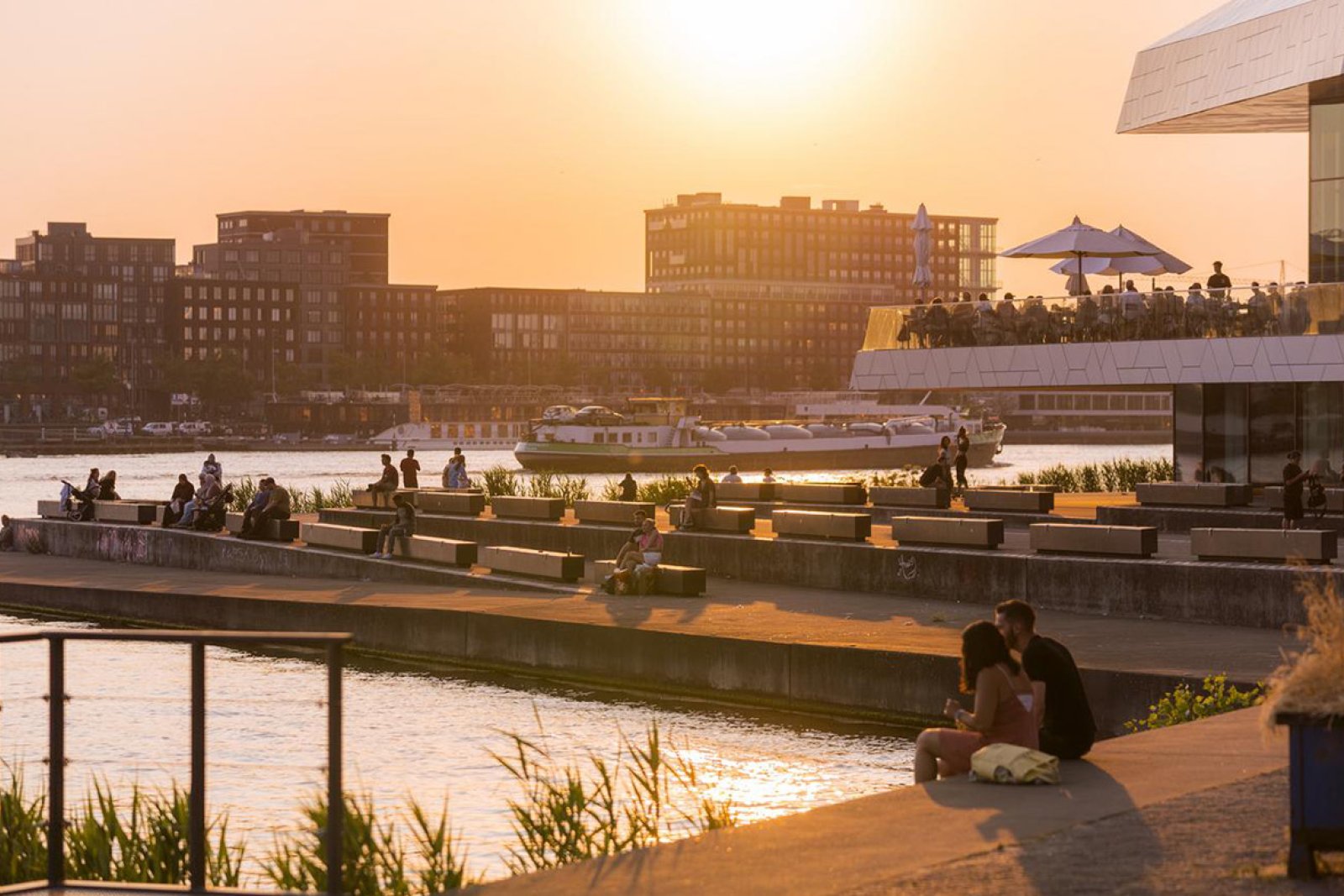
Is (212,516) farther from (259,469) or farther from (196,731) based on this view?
(259,469)

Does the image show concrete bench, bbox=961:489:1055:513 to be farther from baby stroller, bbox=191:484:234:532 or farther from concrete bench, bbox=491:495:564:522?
baby stroller, bbox=191:484:234:532

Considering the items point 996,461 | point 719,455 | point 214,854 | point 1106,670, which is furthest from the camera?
point 996,461

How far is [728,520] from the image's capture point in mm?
36000

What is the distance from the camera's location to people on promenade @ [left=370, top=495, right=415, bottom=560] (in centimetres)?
3644

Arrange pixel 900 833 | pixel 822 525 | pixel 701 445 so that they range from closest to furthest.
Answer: pixel 900 833, pixel 822 525, pixel 701 445

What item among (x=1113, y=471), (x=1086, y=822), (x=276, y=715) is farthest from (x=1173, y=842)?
(x=1113, y=471)

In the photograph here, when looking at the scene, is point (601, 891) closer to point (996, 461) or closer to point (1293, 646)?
point (1293, 646)

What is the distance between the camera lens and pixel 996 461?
6314 inches

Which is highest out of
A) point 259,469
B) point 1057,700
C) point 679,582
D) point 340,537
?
point 1057,700

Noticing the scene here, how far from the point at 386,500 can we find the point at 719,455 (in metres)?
90.0

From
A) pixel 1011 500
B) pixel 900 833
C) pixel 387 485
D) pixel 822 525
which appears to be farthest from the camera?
pixel 387 485

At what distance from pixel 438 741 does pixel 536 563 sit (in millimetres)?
11810

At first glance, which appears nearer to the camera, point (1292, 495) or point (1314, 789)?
point (1314, 789)

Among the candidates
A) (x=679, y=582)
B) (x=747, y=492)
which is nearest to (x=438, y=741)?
(x=679, y=582)
